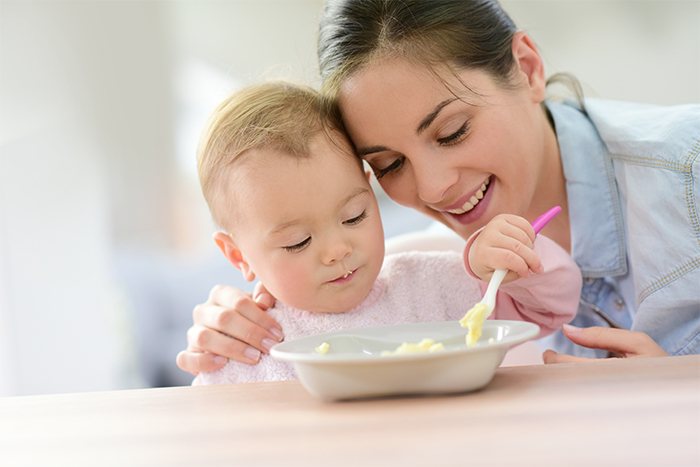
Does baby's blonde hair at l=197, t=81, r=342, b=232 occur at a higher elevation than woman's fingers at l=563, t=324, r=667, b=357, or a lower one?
higher

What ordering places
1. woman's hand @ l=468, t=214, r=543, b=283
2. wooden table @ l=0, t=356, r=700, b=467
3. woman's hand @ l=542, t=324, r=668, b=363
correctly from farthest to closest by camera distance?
woman's hand @ l=542, t=324, r=668, b=363 < woman's hand @ l=468, t=214, r=543, b=283 < wooden table @ l=0, t=356, r=700, b=467

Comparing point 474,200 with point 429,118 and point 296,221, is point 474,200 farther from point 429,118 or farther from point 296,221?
point 296,221

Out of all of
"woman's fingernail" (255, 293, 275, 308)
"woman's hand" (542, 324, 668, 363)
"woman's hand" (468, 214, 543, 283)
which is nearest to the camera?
"woman's hand" (468, 214, 543, 283)

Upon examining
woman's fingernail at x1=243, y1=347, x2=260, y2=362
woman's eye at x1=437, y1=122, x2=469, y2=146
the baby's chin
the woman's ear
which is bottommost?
woman's fingernail at x1=243, y1=347, x2=260, y2=362

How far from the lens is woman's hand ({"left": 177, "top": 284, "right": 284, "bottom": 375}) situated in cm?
132

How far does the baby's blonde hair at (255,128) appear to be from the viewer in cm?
132

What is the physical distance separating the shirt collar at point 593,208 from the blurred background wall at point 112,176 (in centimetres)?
146

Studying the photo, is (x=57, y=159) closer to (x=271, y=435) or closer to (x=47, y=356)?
(x=47, y=356)

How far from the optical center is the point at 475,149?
4.55ft

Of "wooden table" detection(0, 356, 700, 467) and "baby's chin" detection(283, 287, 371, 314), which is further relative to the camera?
"baby's chin" detection(283, 287, 371, 314)

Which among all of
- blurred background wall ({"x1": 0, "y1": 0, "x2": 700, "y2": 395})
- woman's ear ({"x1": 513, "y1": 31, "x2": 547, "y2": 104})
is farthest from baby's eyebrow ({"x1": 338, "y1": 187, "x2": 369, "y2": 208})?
blurred background wall ({"x1": 0, "y1": 0, "x2": 700, "y2": 395})

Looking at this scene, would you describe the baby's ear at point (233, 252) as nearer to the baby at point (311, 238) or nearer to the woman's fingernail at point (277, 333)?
the baby at point (311, 238)

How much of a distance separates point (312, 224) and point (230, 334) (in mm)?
229

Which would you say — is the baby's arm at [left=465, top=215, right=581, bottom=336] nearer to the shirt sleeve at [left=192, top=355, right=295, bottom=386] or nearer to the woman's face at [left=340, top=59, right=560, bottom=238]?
the woman's face at [left=340, top=59, right=560, bottom=238]
